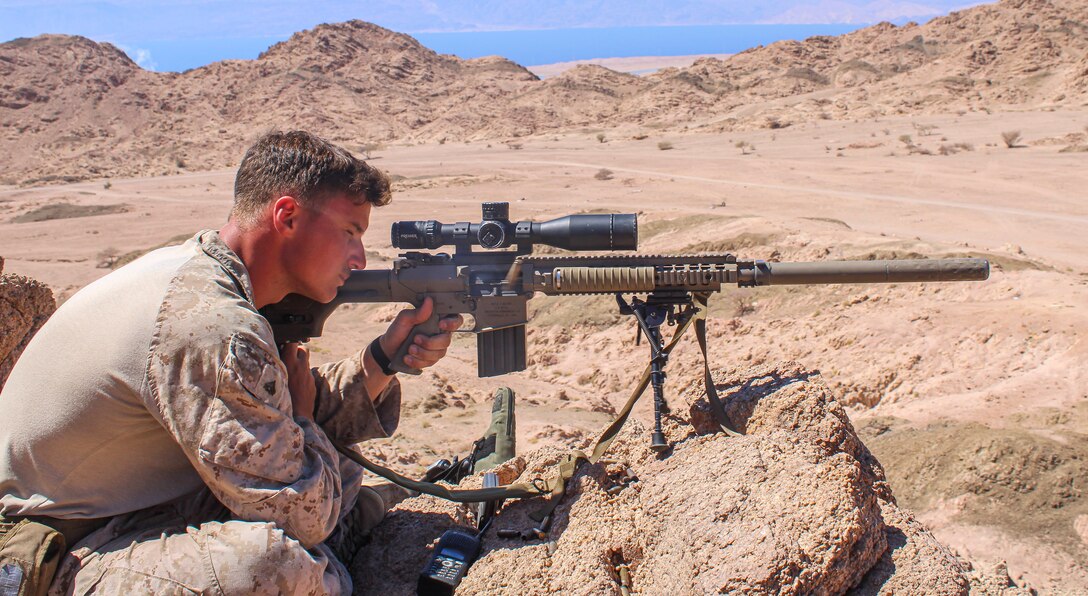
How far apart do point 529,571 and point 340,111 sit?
44.8 meters

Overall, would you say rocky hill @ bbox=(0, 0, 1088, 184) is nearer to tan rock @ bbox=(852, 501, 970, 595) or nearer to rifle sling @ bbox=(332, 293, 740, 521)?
rifle sling @ bbox=(332, 293, 740, 521)

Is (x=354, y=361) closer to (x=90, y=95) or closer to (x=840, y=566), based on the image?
Result: (x=840, y=566)

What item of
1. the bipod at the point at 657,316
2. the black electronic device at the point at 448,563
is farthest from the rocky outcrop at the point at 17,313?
the bipod at the point at 657,316

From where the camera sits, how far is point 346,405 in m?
3.48

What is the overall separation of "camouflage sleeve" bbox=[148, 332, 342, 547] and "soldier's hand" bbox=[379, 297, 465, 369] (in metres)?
1.00

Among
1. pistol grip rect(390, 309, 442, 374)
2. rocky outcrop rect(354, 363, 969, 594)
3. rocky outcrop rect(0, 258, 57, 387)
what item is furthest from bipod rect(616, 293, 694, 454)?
rocky outcrop rect(0, 258, 57, 387)

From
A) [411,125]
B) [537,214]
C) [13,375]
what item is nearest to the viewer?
[13,375]

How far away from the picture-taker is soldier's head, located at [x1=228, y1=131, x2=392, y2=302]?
276cm

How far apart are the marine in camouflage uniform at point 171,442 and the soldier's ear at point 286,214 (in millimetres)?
13

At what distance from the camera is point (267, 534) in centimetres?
246

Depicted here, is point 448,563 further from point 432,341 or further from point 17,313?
point 17,313

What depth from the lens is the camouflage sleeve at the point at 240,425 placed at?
2.38 m

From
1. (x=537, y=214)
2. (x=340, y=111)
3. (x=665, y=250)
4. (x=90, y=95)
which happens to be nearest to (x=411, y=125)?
(x=340, y=111)

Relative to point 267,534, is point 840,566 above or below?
below
